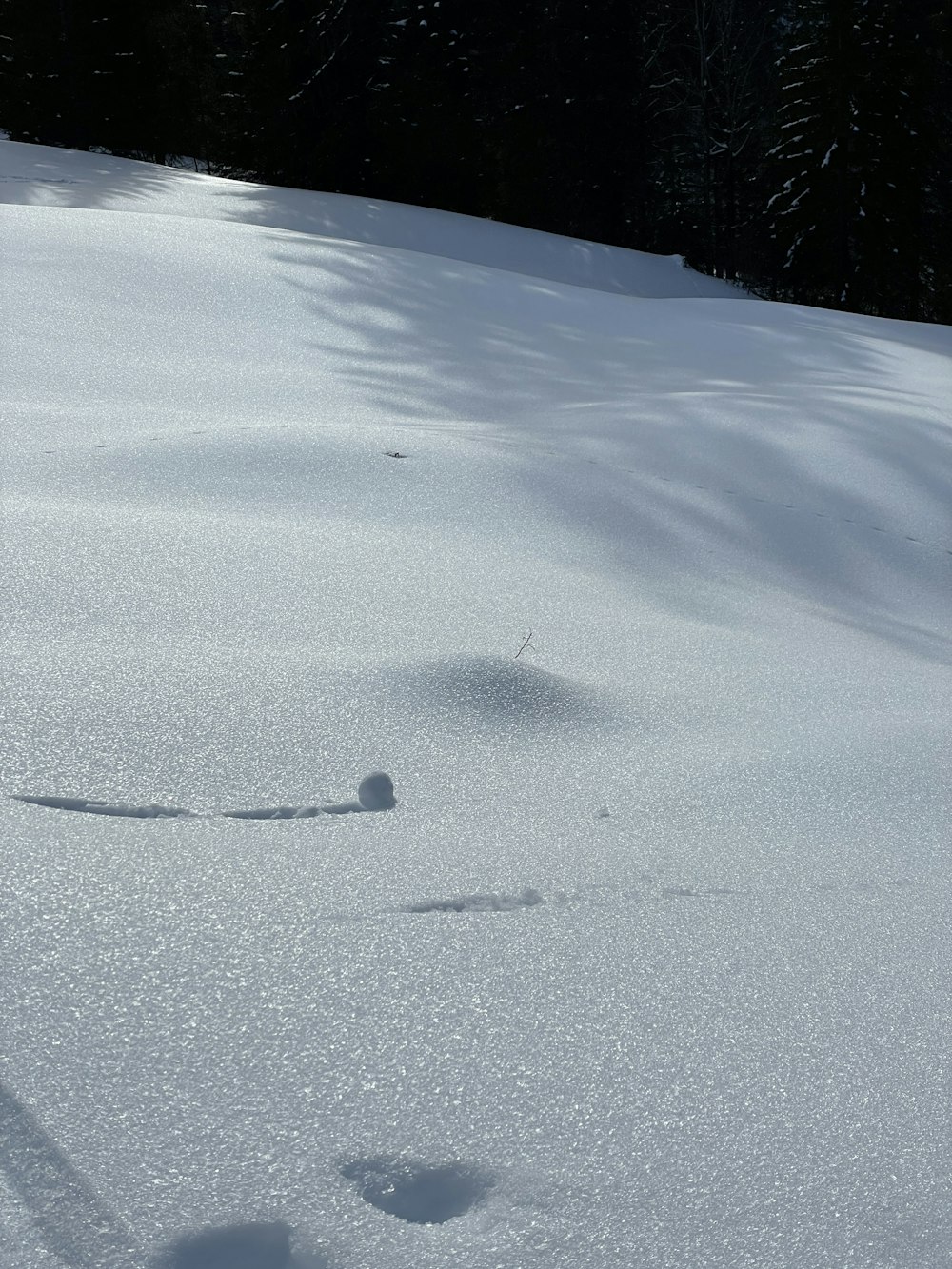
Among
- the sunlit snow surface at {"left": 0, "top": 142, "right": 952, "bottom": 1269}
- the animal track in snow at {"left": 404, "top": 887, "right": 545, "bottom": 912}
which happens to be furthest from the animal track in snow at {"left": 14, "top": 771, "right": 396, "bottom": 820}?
the animal track in snow at {"left": 404, "top": 887, "right": 545, "bottom": 912}

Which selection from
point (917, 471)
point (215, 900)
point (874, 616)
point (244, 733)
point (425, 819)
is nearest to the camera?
point (215, 900)

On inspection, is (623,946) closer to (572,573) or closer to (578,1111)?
(578,1111)

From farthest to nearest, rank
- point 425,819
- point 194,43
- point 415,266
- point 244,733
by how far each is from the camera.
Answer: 1. point 194,43
2. point 415,266
3. point 244,733
4. point 425,819

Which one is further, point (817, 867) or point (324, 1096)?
point (817, 867)

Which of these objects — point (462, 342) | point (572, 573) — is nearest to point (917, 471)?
point (572, 573)

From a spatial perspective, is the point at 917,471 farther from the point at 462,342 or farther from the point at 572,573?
the point at 462,342

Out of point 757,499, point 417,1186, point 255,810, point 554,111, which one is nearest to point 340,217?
point 554,111

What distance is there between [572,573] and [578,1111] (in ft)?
5.50

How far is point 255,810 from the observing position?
4.24ft

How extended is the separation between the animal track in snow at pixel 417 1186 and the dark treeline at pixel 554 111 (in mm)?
17339

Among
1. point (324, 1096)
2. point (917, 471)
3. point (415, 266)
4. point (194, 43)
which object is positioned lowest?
point (324, 1096)

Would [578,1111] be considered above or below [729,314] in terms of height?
below

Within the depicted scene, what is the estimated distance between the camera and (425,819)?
4.39 ft

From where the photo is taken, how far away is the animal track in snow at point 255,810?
1.22 metres
